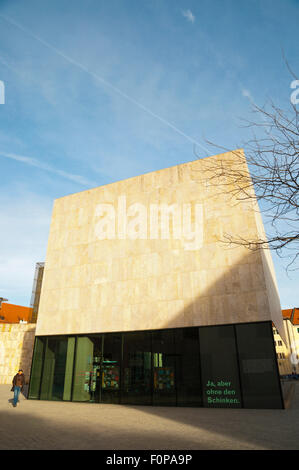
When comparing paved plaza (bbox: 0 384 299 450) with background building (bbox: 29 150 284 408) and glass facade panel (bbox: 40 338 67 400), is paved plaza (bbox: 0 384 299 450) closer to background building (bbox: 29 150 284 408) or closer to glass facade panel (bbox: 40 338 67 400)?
background building (bbox: 29 150 284 408)

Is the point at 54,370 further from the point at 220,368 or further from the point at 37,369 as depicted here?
the point at 220,368

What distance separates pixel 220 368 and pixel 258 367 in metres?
1.65

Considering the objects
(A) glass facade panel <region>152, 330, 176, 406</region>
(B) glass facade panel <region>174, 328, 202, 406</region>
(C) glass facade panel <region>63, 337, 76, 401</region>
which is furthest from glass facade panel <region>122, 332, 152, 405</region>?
(C) glass facade panel <region>63, 337, 76, 401</region>

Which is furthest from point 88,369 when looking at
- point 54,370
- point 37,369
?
point 37,369

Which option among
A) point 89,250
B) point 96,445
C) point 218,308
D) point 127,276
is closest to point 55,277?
point 89,250

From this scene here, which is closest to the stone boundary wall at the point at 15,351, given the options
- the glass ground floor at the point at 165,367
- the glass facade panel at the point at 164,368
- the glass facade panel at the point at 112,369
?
the glass ground floor at the point at 165,367

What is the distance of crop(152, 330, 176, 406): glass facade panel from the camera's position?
1496 cm

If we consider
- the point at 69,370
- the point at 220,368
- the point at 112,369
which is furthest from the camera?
the point at 69,370

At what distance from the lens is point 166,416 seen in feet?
39.4

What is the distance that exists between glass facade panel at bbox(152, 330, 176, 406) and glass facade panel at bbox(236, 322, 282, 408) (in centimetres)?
329

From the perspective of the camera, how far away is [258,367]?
1343cm

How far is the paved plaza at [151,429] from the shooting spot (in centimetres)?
758

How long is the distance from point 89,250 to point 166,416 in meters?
10.6

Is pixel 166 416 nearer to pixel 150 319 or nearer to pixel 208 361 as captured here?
pixel 208 361
